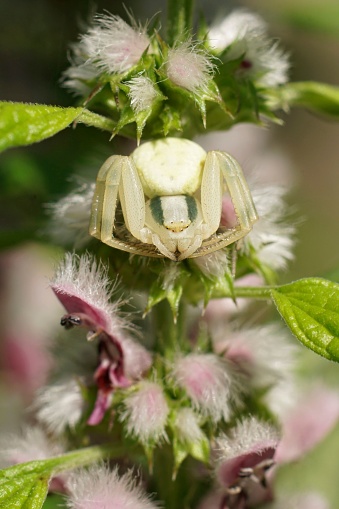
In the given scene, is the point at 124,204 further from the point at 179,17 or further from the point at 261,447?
the point at 261,447

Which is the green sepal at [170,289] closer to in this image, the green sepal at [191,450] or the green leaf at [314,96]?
the green sepal at [191,450]

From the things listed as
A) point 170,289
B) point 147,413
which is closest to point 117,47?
point 170,289

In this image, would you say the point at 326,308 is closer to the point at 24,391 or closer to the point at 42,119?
the point at 42,119

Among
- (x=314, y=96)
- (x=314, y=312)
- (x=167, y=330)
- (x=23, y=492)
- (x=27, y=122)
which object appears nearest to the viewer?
(x=27, y=122)

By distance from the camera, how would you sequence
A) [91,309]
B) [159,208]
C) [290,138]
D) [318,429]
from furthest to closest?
[290,138], [318,429], [91,309], [159,208]

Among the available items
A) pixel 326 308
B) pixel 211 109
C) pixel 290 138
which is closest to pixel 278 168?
pixel 290 138

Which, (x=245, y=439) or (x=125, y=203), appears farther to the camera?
(x=245, y=439)

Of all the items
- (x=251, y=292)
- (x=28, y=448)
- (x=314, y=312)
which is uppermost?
(x=314, y=312)

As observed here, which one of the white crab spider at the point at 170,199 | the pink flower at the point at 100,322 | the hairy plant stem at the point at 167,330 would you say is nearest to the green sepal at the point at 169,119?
the white crab spider at the point at 170,199
